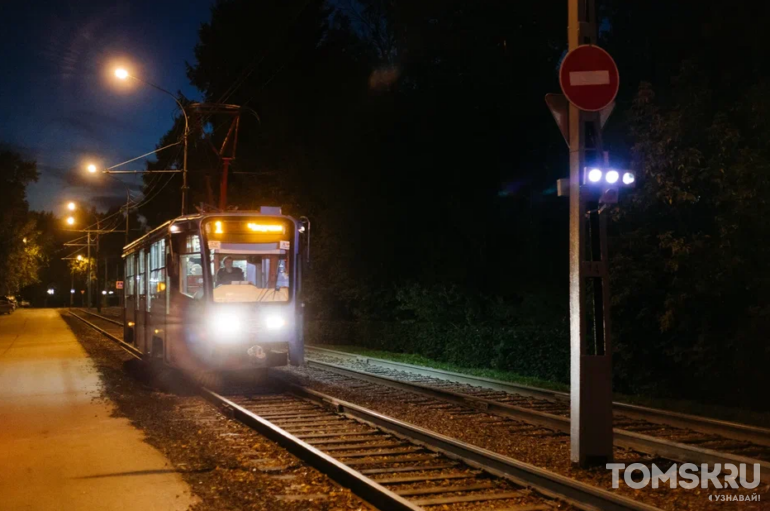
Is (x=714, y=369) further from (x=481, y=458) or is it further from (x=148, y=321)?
(x=148, y=321)

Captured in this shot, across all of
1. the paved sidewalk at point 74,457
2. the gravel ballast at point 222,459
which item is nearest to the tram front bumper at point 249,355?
the gravel ballast at point 222,459

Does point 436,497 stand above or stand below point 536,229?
below

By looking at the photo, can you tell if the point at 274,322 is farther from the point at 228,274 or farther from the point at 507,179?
the point at 507,179

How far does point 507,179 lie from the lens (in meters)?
25.6

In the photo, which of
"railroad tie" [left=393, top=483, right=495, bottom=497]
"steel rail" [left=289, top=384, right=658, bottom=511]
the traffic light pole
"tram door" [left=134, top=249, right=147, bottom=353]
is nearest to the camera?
"steel rail" [left=289, top=384, right=658, bottom=511]

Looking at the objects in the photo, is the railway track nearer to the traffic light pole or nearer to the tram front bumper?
the traffic light pole

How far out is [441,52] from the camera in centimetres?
2509

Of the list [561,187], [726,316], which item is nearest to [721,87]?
[726,316]

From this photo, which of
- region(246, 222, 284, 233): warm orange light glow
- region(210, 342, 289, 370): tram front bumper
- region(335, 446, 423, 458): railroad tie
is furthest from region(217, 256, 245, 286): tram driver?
region(335, 446, 423, 458): railroad tie

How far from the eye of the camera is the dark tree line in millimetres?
15039

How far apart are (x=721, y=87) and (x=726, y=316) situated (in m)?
4.52

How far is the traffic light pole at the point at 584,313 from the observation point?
8805mm

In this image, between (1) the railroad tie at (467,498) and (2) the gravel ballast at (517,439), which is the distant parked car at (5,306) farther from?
(1) the railroad tie at (467,498)

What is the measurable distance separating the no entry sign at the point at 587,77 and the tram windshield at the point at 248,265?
8.02 meters
